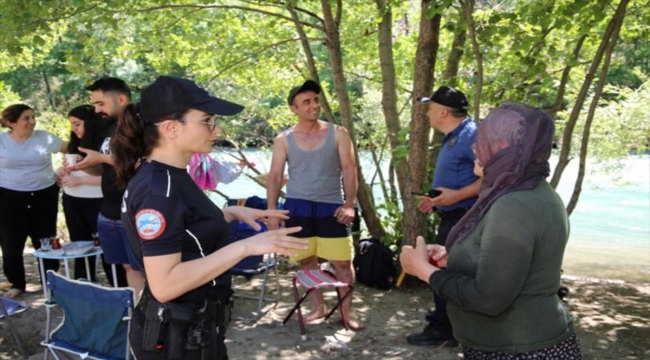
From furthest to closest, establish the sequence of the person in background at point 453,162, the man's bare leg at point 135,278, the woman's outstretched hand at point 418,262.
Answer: the man's bare leg at point 135,278 → the person in background at point 453,162 → the woman's outstretched hand at point 418,262

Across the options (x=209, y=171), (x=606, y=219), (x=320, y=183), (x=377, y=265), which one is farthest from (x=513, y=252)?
A: (x=606, y=219)

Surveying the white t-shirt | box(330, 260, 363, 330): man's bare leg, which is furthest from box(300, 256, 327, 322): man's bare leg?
the white t-shirt

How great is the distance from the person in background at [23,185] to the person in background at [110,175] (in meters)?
1.19

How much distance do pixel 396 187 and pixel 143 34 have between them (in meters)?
3.22

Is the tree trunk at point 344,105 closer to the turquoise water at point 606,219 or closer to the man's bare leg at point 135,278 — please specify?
the turquoise water at point 606,219

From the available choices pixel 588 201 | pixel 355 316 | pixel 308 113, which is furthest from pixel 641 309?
pixel 588 201

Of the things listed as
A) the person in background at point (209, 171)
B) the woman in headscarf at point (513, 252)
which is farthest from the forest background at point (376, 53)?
the woman in headscarf at point (513, 252)

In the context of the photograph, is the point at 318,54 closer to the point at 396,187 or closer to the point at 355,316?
the point at 396,187

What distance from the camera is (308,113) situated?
4.34 meters

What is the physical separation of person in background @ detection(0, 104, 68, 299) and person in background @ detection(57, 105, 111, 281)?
0.43 meters

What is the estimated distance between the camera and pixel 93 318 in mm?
3199

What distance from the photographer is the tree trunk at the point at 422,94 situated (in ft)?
15.7

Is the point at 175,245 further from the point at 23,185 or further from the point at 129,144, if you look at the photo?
the point at 23,185

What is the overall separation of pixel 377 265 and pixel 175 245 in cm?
373
